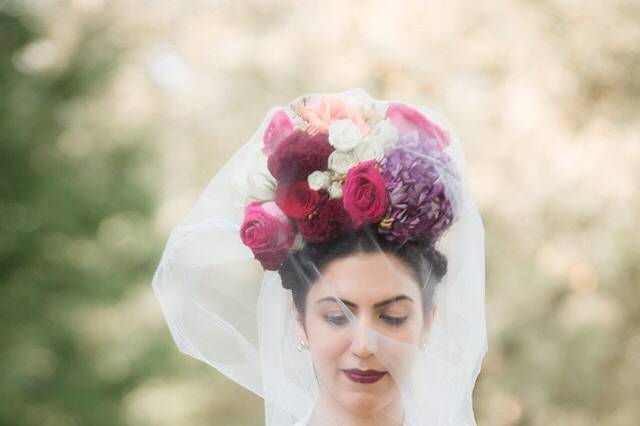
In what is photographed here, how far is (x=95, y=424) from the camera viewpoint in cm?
861

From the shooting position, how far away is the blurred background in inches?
314

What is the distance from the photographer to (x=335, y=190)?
2482 millimetres

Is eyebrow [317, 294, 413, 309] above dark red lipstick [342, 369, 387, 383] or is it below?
above

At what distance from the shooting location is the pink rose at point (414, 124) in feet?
8.35

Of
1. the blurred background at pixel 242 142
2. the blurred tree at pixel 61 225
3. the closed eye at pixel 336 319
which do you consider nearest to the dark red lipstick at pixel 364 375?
the closed eye at pixel 336 319

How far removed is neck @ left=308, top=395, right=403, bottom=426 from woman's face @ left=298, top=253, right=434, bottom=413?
0.02m

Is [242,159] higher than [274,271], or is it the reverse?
[242,159]

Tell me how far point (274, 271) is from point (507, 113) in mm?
5700

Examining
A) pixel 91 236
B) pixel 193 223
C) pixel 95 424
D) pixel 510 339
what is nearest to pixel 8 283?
pixel 91 236

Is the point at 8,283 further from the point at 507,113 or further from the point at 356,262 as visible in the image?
the point at 356,262

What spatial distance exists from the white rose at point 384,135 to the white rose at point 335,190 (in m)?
0.13

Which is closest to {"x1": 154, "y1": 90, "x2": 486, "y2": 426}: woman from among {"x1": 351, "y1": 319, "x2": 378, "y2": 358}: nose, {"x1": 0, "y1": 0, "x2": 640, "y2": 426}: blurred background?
{"x1": 351, "y1": 319, "x2": 378, "y2": 358}: nose

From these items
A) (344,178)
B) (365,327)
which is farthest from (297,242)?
(365,327)

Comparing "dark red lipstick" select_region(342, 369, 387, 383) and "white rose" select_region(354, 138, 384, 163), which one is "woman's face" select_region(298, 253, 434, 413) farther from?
"white rose" select_region(354, 138, 384, 163)
